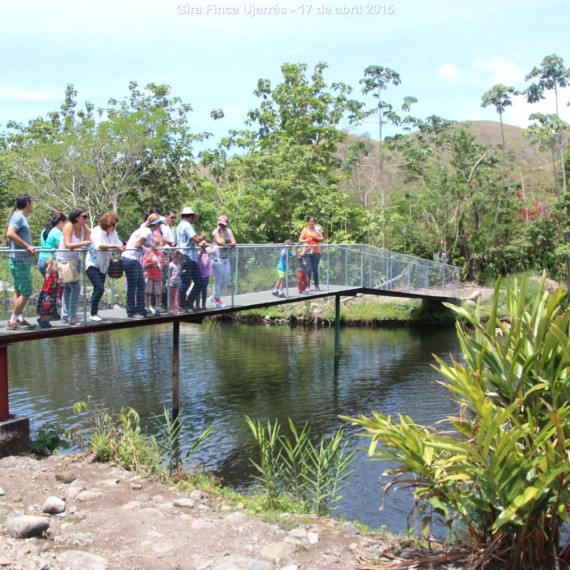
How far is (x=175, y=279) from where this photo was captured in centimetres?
1154

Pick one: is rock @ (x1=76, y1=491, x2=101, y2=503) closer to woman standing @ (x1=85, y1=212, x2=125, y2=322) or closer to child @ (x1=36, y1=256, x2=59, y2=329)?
child @ (x1=36, y1=256, x2=59, y2=329)

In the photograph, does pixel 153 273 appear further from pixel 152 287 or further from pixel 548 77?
pixel 548 77

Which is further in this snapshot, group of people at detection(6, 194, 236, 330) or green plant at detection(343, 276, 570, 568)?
group of people at detection(6, 194, 236, 330)

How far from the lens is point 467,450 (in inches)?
211

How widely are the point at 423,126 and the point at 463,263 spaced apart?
7602mm

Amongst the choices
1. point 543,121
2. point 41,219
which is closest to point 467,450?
point 543,121

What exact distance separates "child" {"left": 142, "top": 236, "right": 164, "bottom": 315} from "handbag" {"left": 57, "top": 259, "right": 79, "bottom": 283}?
144 centimetres

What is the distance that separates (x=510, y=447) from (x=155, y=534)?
2.97 metres

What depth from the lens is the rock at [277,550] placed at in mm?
5754

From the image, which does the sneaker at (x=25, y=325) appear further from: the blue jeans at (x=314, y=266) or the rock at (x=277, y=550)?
the blue jeans at (x=314, y=266)

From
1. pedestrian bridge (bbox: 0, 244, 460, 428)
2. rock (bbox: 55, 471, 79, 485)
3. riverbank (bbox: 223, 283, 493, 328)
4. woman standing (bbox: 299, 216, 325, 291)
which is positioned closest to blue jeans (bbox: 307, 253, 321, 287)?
woman standing (bbox: 299, 216, 325, 291)

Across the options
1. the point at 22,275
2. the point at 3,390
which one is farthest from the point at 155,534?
the point at 22,275

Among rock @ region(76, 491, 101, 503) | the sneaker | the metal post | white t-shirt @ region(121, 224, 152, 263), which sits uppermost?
white t-shirt @ region(121, 224, 152, 263)

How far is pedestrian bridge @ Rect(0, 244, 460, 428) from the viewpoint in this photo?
914 centimetres
